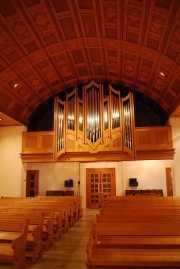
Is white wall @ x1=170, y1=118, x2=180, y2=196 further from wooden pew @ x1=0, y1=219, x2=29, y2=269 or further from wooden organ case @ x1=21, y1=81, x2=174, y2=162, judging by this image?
wooden pew @ x1=0, y1=219, x2=29, y2=269

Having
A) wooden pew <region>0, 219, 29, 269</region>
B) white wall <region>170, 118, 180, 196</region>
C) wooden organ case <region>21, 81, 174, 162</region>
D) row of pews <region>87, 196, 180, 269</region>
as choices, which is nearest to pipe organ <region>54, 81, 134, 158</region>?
wooden organ case <region>21, 81, 174, 162</region>

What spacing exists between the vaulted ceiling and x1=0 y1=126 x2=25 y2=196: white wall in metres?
0.90

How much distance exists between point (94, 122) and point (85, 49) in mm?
3205

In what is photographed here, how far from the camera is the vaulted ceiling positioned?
6.69m

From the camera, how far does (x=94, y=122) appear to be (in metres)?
10.8

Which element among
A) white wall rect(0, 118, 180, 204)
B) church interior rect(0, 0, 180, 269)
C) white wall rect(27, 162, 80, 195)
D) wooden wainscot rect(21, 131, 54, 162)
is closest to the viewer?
church interior rect(0, 0, 180, 269)

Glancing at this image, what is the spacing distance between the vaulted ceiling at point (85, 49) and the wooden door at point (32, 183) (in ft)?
12.8

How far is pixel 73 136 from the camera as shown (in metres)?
10.7

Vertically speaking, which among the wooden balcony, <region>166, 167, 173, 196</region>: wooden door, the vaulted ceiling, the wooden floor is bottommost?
the wooden floor

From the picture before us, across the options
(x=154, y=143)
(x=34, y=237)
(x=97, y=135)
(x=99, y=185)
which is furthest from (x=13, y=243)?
(x=99, y=185)

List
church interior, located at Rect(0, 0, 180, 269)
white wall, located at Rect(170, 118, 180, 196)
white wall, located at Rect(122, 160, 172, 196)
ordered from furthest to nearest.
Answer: white wall, located at Rect(122, 160, 172, 196), white wall, located at Rect(170, 118, 180, 196), church interior, located at Rect(0, 0, 180, 269)

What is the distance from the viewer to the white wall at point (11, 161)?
1108 centimetres

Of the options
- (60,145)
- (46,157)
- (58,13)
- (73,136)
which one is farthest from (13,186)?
(58,13)

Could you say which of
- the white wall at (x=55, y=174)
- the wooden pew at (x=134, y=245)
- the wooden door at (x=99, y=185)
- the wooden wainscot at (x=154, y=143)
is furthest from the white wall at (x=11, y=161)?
the wooden pew at (x=134, y=245)
